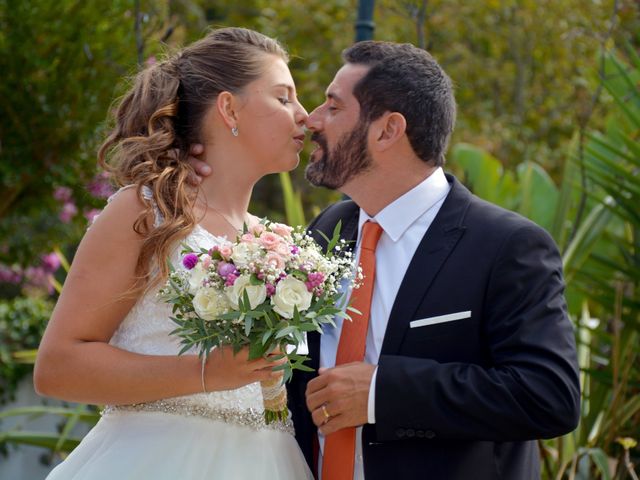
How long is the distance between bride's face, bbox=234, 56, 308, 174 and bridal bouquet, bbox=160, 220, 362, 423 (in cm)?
59

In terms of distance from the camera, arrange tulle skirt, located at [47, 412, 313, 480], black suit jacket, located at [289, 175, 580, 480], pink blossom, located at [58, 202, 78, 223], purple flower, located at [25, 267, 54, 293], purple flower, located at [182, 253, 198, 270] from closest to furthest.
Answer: purple flower, located at [182, 253, 198, 270]
black suit jacket, located at [289, 175, 580, 480]
tulle skirt, located at [47, 412, 313, 480]
pink blossom, located at [58, 202, 78, 223]
purple flower, located at [25, 267, 54, 293]

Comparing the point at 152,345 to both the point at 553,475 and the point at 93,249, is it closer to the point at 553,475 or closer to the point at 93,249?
the point at 93,249

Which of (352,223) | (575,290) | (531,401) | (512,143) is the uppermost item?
(352,223)

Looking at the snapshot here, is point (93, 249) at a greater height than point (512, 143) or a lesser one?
greater

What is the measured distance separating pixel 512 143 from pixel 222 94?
10022mm

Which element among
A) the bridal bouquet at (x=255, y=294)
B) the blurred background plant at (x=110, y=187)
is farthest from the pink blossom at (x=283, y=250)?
the blurred background plant at (x=110, y=187)

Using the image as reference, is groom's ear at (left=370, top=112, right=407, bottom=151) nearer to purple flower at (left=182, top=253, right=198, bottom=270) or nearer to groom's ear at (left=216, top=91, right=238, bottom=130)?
groom's ear at (left=216, top=91, right=238, bottom=130)

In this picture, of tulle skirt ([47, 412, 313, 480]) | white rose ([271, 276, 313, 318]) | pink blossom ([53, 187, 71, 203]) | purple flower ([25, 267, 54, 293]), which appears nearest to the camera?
white rose ([271, 276, 313, 318])

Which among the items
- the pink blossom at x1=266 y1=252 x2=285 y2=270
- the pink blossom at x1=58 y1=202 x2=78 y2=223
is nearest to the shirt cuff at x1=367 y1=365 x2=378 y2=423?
the pink blossom at x1=266 y1=252 x2=285 y2=270

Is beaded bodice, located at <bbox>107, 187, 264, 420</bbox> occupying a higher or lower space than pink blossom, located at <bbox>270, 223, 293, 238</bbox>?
lower

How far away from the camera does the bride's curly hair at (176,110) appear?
3049mm

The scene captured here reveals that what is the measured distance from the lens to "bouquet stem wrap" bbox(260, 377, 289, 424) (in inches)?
118

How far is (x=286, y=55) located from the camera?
341 cm

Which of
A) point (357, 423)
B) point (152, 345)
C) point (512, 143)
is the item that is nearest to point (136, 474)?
point (152, 345)
